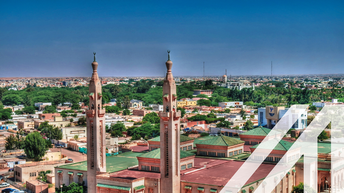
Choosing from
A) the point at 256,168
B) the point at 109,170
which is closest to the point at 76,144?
the point at 109,170

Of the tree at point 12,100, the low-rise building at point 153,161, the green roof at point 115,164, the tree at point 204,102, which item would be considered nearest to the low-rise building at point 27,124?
the green roof at point 115,164

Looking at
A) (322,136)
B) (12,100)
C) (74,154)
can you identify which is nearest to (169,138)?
(74,154)

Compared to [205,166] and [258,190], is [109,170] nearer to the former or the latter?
[205,166]

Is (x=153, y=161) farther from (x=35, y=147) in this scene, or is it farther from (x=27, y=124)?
(x=27, y=124)

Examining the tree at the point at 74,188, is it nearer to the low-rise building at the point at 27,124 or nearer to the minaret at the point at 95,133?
the minaret at the point at 95,133

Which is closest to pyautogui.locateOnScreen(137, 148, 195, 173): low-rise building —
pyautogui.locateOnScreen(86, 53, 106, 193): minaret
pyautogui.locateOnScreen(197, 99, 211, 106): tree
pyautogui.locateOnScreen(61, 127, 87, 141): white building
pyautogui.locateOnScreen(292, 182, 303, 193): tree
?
pyautogui.locateOnScreen(86, 53, 106, 193): minaret
